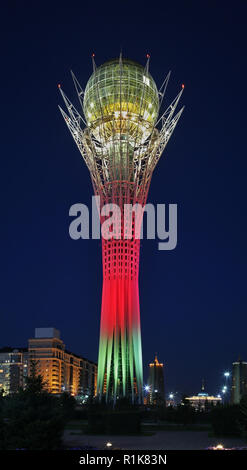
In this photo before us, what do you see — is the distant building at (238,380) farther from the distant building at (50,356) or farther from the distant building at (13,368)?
the distant building at (13,368)

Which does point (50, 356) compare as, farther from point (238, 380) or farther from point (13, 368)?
point (238, 380)

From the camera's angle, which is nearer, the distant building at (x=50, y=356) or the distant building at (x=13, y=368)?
the distant building at (x=50, y=356)

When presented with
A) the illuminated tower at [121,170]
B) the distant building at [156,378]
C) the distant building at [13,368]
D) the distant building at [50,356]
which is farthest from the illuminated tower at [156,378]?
the illuminated tower at [121,170]

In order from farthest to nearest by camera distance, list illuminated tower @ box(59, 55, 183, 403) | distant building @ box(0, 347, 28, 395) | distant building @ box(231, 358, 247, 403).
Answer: distant building @ box(0, 347, 28, 395) < distant building @ box(231, 358, 247, 403) < illuminated tower @ box(59, 55, 183, 403)

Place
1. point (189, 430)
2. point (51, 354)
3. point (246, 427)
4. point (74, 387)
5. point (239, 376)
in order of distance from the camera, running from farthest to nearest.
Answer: point (74, 387), point (51, 354), point (239, 376), point (189, 430), point (246, 427)

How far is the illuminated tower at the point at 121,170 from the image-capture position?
58.6 meters

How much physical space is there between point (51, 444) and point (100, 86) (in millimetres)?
51217

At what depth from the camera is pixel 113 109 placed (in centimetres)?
6462

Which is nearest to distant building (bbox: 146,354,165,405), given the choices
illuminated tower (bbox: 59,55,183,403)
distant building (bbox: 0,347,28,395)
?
distant building (bbox: 0,347,28,395)

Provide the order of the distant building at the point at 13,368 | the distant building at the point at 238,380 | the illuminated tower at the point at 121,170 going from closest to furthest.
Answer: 1. the illuminated tower at the point at 121,170
2. the distant building at the point at 238,380
3. the distant building at the point at 13,368

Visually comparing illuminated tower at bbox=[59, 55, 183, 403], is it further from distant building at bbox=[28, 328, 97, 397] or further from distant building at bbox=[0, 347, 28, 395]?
distant building at bbox=[0, 347, 28, 395]

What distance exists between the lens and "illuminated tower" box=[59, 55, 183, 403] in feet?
192

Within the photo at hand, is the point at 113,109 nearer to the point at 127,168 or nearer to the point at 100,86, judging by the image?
the point at 100,86

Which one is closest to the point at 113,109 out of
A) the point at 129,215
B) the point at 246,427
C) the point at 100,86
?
the point at 100,86
